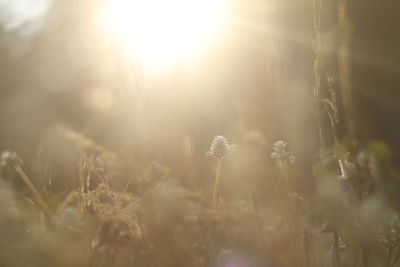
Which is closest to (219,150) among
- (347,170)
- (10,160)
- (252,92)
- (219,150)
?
(219,150)

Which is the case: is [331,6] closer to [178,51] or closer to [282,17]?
[282,17]

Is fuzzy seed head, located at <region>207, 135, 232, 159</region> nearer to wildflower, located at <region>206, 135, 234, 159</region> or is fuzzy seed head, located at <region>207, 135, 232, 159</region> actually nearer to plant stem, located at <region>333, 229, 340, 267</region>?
wildflower, located at <region>206, 135, 234, 159</region>

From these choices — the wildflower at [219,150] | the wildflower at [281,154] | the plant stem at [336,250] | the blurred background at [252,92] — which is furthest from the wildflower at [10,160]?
the plant stem at [336,250]

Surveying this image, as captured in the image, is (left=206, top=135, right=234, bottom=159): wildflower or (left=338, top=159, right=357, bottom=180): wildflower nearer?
(left=338, top=159, right=357, bottom=180): wildflower

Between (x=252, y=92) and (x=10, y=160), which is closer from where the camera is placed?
(x=10, y=160)

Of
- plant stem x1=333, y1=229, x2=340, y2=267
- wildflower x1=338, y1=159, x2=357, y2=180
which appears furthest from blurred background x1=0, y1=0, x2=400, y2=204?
plant stem x1=333, y1=229, x2=340, y2=267

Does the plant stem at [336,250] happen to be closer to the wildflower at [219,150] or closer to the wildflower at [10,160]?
the wildflower at [219,150]

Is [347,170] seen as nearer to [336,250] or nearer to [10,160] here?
[336,250]

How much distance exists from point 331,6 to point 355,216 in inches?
74.0

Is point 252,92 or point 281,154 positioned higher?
point 252,92

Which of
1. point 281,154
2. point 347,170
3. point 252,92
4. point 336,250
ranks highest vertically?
point 252,92

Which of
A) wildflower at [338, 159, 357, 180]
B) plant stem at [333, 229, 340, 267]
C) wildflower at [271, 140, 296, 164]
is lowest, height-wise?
plant stem at [333, 229, 340, 267]

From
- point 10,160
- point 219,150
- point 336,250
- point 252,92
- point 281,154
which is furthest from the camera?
point 252,92

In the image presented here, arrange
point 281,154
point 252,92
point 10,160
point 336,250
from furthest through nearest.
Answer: point 252,92, point 10,160, point 281,154, point 336,250
